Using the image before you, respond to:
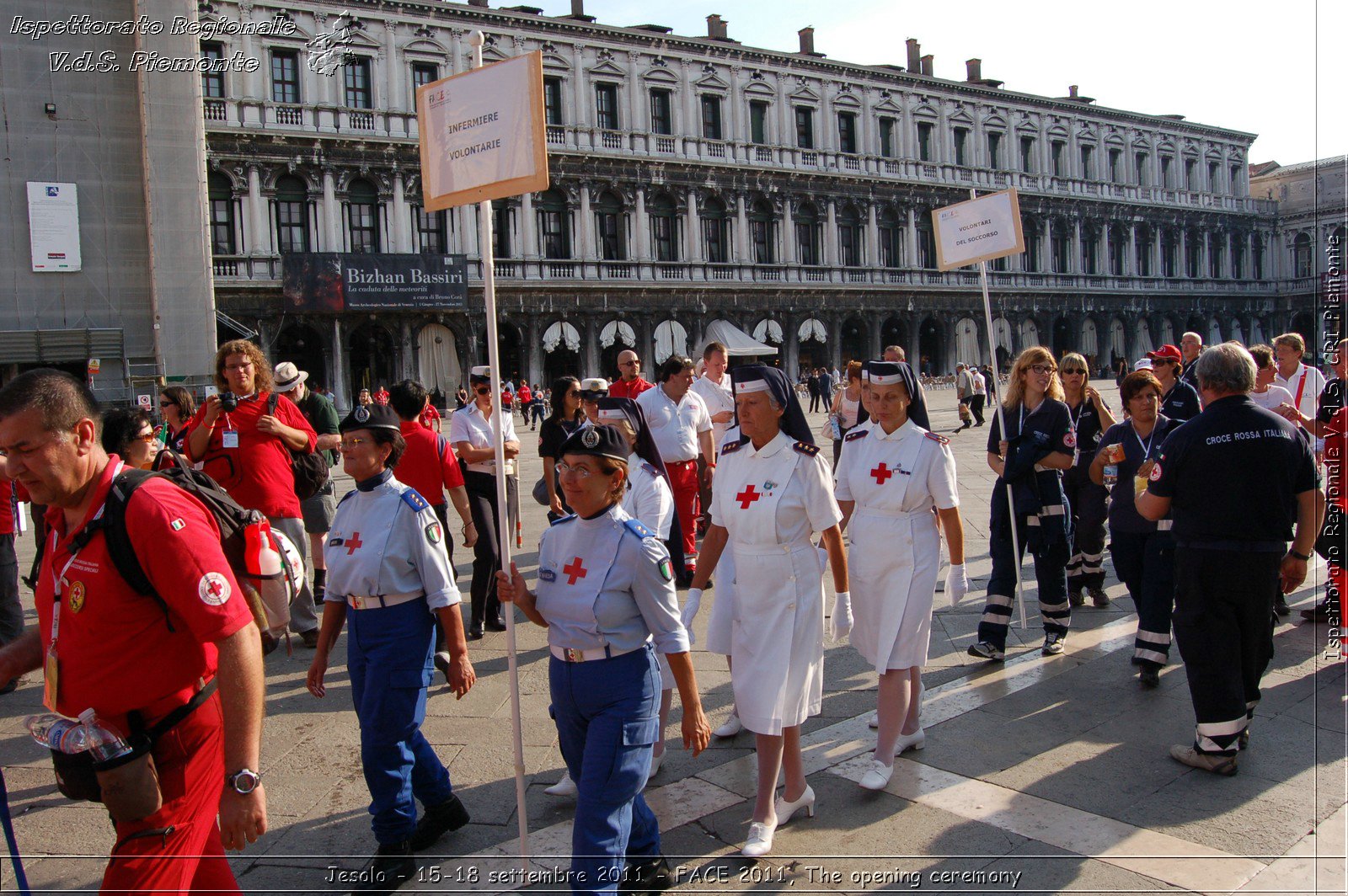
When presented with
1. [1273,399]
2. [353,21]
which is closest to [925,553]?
[1273,399]

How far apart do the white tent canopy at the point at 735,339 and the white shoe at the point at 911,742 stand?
30.2 m

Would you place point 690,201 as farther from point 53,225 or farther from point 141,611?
point 141,611

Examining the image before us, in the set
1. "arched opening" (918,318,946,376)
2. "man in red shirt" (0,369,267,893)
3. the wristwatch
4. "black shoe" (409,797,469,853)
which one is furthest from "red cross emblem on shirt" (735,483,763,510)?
"arched opening" (918,318,946,376)

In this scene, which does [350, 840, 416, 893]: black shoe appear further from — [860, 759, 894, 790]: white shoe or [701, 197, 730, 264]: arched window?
[701, 197, 730, 264]: arched window

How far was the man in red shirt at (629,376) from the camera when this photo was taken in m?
8.16

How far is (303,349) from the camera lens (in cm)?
2941

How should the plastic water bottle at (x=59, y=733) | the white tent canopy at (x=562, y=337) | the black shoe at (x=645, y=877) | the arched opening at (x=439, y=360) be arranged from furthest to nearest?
the white tent canopy at (x=562, y=337)
the arched opening at (x=439, y=360)
the black shoe at (x=645, y=877)
the plastic water bottle at (x=59, y=733)

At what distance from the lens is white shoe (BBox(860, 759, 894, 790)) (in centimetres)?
392

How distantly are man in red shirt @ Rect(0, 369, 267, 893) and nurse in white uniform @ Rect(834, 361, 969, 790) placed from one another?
263 cm

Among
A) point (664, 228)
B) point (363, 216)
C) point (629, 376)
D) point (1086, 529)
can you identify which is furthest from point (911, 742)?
point (664, 228)

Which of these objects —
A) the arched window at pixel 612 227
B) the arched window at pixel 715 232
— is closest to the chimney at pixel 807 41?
the arched window at pixel 715 232

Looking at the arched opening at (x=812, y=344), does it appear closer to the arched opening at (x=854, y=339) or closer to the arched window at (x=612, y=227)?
the arched opening at (x=854, y=339)

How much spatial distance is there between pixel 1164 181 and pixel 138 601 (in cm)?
5793

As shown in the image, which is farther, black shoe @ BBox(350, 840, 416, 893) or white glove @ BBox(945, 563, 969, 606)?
white glove @ BBox(945, 563, 969, 606)
